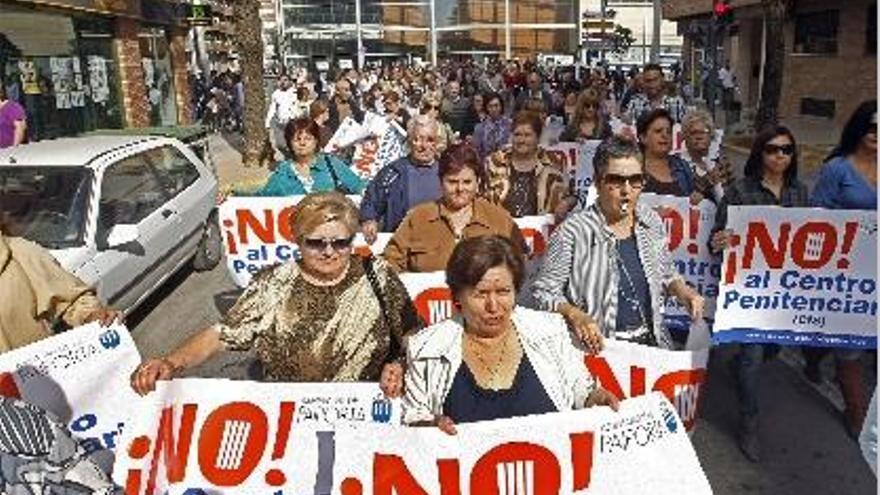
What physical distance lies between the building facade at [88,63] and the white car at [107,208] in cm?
1003

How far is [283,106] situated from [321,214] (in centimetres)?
1474

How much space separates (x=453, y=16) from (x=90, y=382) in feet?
268

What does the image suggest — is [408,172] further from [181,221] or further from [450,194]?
[181,221]

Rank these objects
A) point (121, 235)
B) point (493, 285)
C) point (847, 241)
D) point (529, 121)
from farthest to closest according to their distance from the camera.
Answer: point (121, 235)
point (529, 121)
point (847, 241)
point (493, 285)

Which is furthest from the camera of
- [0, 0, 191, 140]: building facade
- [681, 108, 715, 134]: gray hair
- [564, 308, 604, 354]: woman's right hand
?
[0, 0, 191, 140]: building facade

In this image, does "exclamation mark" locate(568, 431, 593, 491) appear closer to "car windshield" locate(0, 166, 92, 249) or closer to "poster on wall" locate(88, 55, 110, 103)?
"car windshield" locate(0, 166, 92, 249)

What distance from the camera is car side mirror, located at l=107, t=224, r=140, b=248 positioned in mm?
6277

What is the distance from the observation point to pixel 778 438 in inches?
193

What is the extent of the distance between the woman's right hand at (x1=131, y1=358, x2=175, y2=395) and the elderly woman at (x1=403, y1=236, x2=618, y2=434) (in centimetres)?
93

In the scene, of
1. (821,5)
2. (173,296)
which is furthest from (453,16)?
(173,296)

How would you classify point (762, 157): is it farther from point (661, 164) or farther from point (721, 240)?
point (661, 164)

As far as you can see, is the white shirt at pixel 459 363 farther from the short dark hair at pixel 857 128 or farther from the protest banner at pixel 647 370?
the short dark hair at pixel 857 128


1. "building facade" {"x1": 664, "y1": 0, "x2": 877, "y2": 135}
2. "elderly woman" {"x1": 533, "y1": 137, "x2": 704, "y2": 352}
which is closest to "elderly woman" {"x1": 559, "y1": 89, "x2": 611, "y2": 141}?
"elderly woman" {"x1": 533, "y1": 137, "x2": 704, "y2": 352}

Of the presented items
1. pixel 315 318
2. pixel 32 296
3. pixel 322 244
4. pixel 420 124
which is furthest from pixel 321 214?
pixel 420 124
